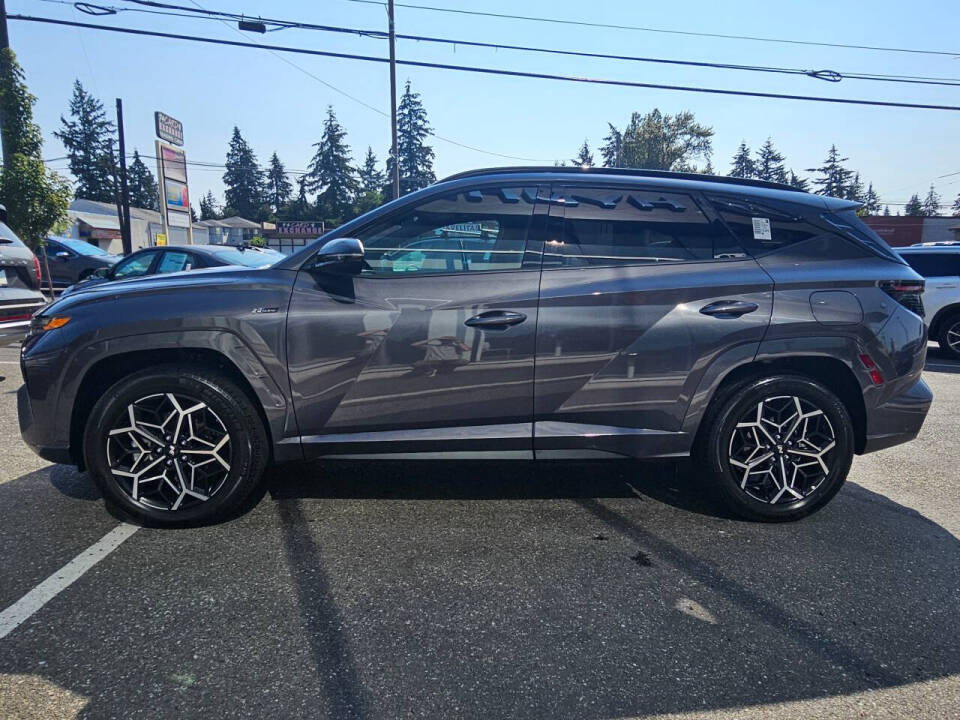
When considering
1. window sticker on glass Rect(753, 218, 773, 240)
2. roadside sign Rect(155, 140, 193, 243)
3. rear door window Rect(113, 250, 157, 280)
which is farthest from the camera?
roadside sign Rect(155, 140, 193, 243)

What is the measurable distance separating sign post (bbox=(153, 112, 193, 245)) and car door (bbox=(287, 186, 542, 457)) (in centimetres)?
2196

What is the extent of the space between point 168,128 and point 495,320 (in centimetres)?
2633

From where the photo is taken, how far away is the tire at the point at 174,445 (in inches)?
120

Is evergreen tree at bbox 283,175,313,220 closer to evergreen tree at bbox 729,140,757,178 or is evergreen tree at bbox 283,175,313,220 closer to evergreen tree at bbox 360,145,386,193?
evergreen tree at bbox 360,145,386,193

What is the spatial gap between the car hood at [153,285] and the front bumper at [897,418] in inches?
134

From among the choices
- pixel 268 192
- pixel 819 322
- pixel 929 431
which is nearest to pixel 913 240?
pixel 929 431

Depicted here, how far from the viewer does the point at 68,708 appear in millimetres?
1900

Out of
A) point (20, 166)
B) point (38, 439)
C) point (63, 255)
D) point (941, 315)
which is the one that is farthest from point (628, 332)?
point (20, 166)

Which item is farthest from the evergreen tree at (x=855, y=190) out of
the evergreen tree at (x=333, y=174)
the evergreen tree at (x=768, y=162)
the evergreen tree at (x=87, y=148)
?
the evergreen tree at (x=87, y=148)

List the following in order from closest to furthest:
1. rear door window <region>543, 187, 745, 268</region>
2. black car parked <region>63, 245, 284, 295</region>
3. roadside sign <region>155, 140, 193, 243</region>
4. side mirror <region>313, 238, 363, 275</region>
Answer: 1. side mirror <region>313, 238, 363, 275</region>
2. rear door window <region>543, 187, 745, 268</region>
3. black car parked <region>63, 245, 284, 295</region>
4. roadside sign <region>155, 140, 193, 243</region>

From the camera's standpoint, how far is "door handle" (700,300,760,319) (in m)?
3.14

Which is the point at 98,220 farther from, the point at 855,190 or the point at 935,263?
the point at 855,190

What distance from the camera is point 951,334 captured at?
962 cm

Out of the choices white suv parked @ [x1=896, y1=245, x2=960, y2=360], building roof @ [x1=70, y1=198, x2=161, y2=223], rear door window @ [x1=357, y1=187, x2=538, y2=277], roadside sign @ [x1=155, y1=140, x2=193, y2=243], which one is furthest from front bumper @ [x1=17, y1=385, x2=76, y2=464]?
building roof @ [x1=70, y1=198, x2=161, y2=223]
